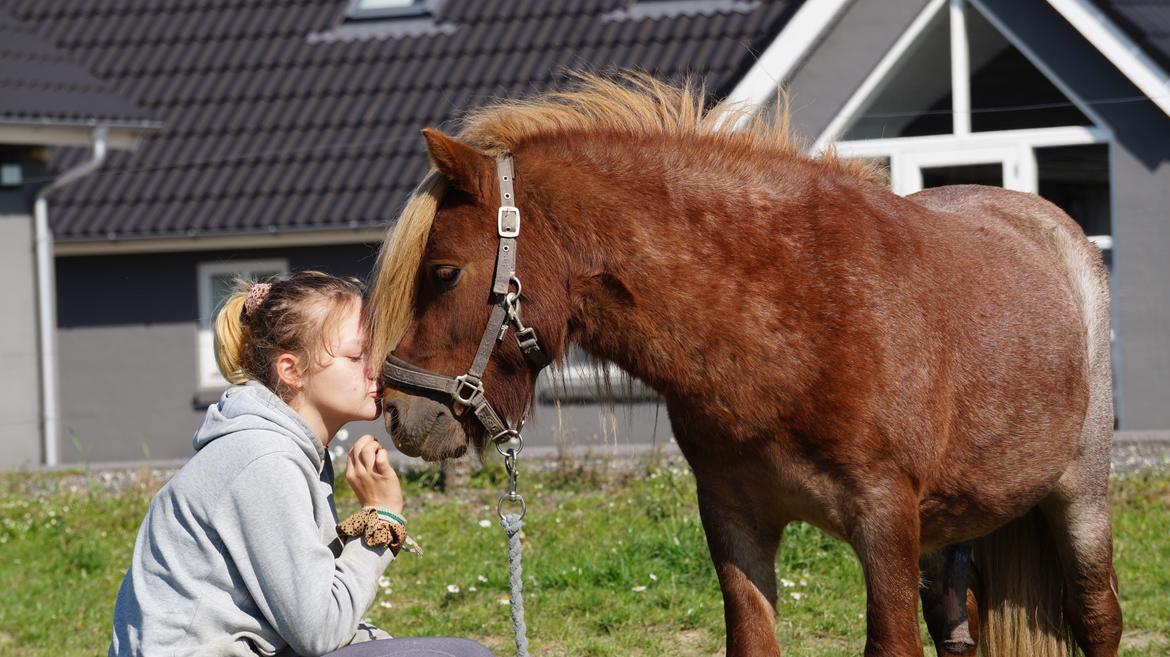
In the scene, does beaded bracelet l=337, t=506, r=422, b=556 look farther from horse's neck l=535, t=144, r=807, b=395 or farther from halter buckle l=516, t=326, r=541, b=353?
horse's neck l=535, t=144, r=807, b=395

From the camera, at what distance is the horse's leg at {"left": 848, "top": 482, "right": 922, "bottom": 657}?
361 centimetres

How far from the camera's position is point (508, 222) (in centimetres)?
350

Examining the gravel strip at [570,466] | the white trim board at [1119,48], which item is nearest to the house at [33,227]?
the gravel strip at [570,466]

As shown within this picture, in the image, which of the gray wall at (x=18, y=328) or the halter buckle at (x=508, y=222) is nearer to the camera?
the halter buckle at (x=508, y=222)

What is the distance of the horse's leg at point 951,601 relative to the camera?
4.94 metres

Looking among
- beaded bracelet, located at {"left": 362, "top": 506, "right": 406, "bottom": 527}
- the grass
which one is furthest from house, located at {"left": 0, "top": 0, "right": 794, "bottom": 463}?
beaded bracelet, located at {"left": 362, "top": 506, "right": 406, "bottom": 527}

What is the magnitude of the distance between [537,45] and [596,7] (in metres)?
0.74

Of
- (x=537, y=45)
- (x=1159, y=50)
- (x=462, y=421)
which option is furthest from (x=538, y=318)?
(x=537, y=45)

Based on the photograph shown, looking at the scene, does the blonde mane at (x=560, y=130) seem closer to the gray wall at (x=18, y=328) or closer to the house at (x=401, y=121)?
the house at (x=401, y=121)

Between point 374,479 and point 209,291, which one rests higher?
point 209,291

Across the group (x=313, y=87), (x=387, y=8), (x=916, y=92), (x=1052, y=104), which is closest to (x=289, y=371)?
(x=1052, y=104)

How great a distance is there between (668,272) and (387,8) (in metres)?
12.1

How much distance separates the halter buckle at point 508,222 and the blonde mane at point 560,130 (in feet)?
0.58

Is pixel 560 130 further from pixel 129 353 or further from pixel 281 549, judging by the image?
pixel 129 353
